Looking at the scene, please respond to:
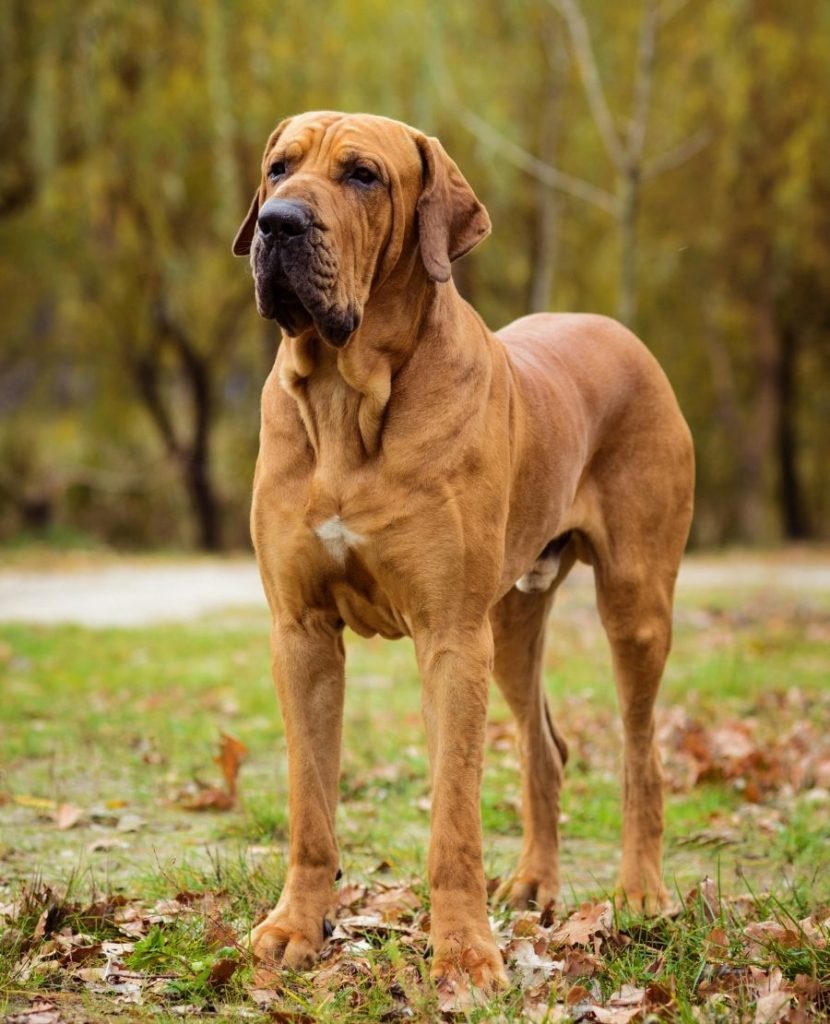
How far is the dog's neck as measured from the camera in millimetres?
3402

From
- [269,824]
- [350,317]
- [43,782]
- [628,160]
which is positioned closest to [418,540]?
[350,317]

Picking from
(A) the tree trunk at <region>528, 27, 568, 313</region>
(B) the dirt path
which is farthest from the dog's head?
(A) the tree trunk at <region>528, 27, 568, 313</region>

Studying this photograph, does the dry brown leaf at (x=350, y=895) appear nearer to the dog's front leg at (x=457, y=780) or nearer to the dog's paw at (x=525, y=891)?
the dog's paw at (x=525, y=891)

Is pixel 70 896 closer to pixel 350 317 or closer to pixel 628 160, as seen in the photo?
pixel 350 317

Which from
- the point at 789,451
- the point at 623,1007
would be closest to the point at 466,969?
the point at 623,1007

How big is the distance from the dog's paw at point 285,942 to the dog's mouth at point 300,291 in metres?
1.44

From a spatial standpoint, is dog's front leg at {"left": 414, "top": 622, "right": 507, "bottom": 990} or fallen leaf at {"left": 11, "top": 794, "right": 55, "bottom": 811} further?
fallen leaf at {"left": 11, "top": 794, "right": 55, "bottom": 811}

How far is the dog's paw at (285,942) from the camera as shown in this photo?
10.8ft

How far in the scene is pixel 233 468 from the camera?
76.1 feet

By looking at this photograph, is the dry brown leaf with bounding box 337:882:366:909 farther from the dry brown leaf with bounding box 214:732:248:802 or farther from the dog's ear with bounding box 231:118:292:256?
the dog's ear with bounding box 231:118:292:256

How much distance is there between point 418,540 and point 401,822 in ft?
6.62

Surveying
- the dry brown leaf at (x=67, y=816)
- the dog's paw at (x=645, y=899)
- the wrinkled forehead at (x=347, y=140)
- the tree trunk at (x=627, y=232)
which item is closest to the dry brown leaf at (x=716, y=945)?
the dog's paw at (x=645, y=899)

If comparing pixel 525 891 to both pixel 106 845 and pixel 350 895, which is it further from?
pixel 106 845

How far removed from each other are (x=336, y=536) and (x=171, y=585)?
38.7 feet
